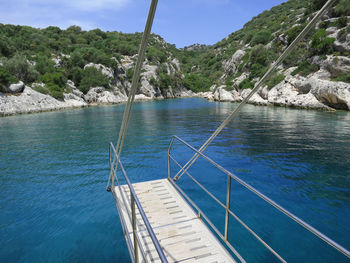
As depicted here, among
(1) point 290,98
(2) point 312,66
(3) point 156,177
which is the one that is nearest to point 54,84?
(1) point 290,98

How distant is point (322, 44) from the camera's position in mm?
34719

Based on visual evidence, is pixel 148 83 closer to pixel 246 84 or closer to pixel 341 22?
pixel 246 84

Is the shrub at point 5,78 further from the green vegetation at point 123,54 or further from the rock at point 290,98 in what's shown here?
the rock at point 290,98

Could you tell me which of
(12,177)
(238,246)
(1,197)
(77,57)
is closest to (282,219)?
(238,246)

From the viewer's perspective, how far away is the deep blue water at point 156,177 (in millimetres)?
4664

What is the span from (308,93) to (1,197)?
115 ft

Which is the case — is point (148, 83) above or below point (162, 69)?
below

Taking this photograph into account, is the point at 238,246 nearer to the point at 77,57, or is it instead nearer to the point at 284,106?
the point at 284,106

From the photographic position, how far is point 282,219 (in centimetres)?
562

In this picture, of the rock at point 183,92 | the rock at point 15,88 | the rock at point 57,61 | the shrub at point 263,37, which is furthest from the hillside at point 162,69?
the rock at point 183,92

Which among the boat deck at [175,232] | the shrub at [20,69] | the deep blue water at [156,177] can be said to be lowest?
the deep blue water at [156,177]

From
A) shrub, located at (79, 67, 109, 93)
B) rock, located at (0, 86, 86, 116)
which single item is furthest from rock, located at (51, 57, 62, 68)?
rock, located at (0, 86, 86, 116)

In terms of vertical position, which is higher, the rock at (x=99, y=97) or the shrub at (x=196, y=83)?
the shrub at (x=196, y=83)

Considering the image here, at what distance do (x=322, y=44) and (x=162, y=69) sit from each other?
67651 mm
